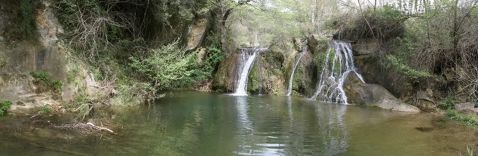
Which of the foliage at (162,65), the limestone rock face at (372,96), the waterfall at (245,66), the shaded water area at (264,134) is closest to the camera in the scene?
the shaded water area at (264,134)

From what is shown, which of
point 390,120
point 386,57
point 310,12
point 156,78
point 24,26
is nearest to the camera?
point 24,26

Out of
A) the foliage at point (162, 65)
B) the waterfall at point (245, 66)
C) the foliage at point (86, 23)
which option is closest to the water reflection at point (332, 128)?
the foliage at point (162, 65)

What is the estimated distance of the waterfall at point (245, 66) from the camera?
77.5 ft

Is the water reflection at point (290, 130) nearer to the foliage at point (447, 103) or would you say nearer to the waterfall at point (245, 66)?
the foliage at point (447, 103)

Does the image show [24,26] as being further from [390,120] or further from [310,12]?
[310,12]

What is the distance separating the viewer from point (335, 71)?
818 inches

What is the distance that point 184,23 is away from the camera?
19234 mm

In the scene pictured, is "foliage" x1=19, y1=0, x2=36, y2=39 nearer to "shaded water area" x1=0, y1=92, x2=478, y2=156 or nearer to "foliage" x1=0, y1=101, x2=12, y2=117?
"foliage" x1=0, y1=101, x2=12, y2=117

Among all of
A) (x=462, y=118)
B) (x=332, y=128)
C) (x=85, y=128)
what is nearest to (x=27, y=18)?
(x=85, y=128)

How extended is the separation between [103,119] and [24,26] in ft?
11.7

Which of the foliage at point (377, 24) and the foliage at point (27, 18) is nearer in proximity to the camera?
the foliage at point (27, 18)

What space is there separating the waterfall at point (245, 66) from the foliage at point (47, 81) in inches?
460

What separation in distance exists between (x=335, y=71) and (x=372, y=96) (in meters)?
3.00

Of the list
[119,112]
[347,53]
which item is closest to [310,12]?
[347,53]
